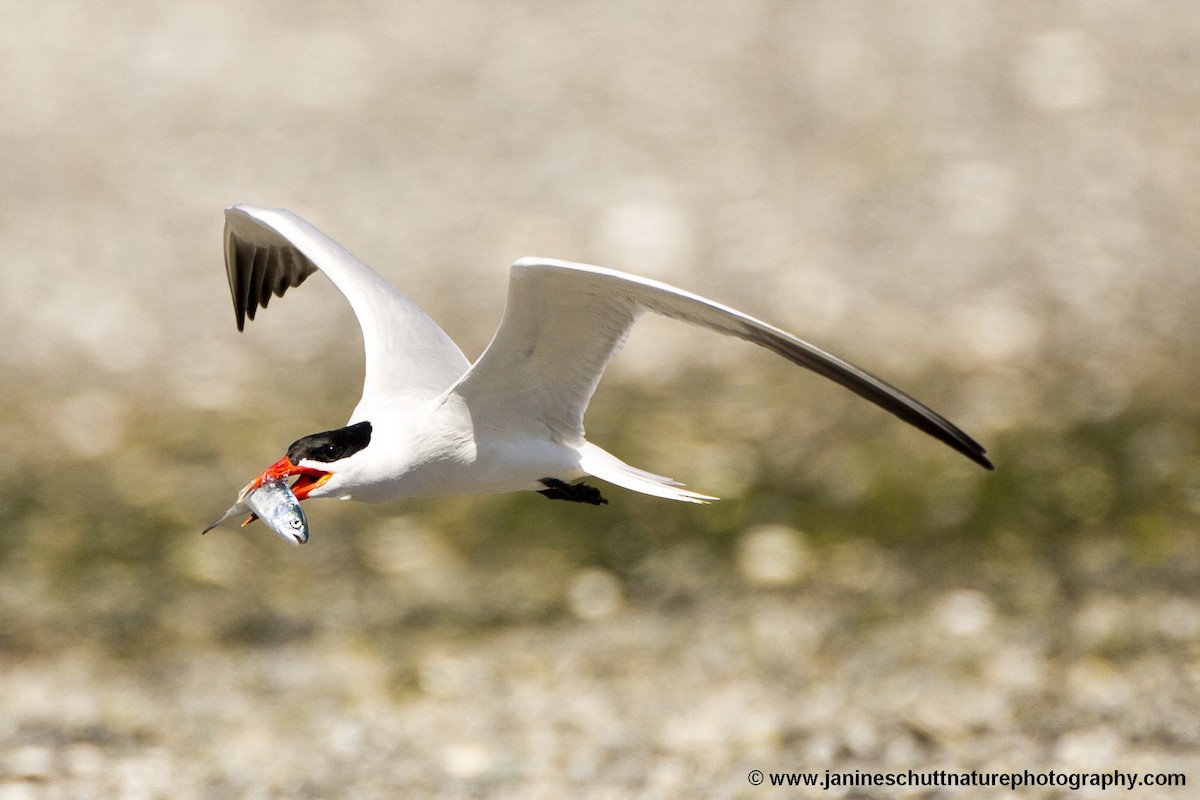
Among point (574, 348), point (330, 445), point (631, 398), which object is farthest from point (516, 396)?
point (631, 398)

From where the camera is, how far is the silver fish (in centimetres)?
→ 419

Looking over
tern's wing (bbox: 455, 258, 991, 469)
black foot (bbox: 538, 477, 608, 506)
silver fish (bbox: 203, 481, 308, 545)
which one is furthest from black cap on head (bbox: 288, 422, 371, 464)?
black foot (bbox: 538, 477, 608, 506)

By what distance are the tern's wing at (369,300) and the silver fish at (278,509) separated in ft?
2.50

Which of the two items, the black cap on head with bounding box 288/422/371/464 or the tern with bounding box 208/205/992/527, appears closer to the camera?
the tern with bounding box 208/205/992/527

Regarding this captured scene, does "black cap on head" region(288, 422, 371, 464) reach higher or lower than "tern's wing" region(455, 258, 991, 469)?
lower

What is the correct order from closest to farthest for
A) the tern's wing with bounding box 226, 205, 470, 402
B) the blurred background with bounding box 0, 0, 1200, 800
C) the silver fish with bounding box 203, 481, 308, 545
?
1. the silver fish with bounding box 203, 481, 308, 545
2. the tern's wing with bounding box 226, 205, 470, 402
3. the blurred background with bounding box 0, 0, 1200, 800

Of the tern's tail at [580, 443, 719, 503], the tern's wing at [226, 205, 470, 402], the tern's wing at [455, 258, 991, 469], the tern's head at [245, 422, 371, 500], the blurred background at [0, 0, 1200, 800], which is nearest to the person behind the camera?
the tern's wing at [455, 258, 991, 469]

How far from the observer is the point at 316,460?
4.54m

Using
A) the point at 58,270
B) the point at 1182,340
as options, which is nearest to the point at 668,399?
the point at 1182,340

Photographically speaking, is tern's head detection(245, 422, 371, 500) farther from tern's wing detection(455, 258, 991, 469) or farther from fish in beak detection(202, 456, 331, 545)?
tern's wing detection(455, 258, 991, 469)

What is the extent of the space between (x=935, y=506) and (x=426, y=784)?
304 centimetres

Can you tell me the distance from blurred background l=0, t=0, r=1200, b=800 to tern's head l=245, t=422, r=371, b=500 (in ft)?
7.58

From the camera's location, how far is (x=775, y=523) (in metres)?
7.79

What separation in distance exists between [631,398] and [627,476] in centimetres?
385
